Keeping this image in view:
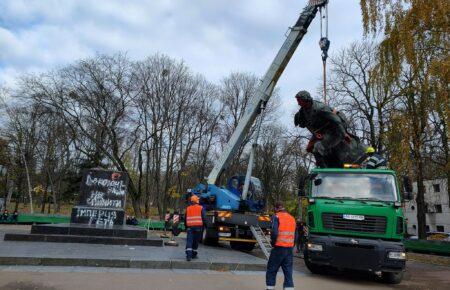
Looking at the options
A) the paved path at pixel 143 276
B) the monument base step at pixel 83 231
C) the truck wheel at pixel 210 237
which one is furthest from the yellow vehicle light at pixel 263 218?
the monument base step at pixel 83 231

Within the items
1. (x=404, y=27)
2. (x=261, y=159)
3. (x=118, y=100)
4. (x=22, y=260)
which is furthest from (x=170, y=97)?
(x=22, y=260)

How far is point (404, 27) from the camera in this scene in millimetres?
14766

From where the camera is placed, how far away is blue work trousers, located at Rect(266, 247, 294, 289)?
25.5ft

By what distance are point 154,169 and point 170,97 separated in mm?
8255

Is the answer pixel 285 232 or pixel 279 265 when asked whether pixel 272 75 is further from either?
pixel 279 265

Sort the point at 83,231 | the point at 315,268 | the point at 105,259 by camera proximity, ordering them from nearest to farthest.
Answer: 1. the point at 105,259
2. the point at 315,268
3. the point at 83,231

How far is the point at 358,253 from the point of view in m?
10.1

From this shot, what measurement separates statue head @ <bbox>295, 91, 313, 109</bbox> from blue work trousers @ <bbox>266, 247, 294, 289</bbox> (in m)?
5.71

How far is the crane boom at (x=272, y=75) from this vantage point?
1639 cm

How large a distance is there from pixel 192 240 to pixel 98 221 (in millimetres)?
7125

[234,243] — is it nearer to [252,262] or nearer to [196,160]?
[252,262]

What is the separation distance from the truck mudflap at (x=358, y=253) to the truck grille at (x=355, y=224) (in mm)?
241

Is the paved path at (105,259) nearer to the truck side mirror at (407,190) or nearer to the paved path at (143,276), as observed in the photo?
the paved path at (143,276)

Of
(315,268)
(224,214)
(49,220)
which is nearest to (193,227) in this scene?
(315,268)
